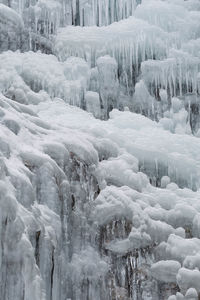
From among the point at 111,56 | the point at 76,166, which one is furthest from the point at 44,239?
the point at 111,56

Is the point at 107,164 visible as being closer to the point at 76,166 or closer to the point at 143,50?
the point at 76,166

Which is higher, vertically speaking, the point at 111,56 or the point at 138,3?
the point at 138,3

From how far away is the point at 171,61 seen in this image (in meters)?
13.7

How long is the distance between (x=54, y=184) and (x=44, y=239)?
2.98 ft

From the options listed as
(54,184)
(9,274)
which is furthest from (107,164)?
(9,274)

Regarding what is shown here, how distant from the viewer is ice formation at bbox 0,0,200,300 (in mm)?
6316

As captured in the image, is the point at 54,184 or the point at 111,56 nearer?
the point at 54,184

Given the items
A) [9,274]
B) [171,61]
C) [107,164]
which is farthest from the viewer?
[171,61]

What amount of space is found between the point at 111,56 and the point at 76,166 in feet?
22.4

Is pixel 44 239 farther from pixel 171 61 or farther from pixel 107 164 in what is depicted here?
pixel 171 61

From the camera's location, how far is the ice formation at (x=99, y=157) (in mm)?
6316

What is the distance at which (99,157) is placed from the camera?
336 inches

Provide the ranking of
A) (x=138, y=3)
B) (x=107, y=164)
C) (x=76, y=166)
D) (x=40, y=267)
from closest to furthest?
(x=40, y=267) < (x=76, y=166) < (x=107, y=164) < (x=138, y=3)

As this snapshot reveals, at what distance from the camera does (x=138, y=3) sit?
15.3 meters
